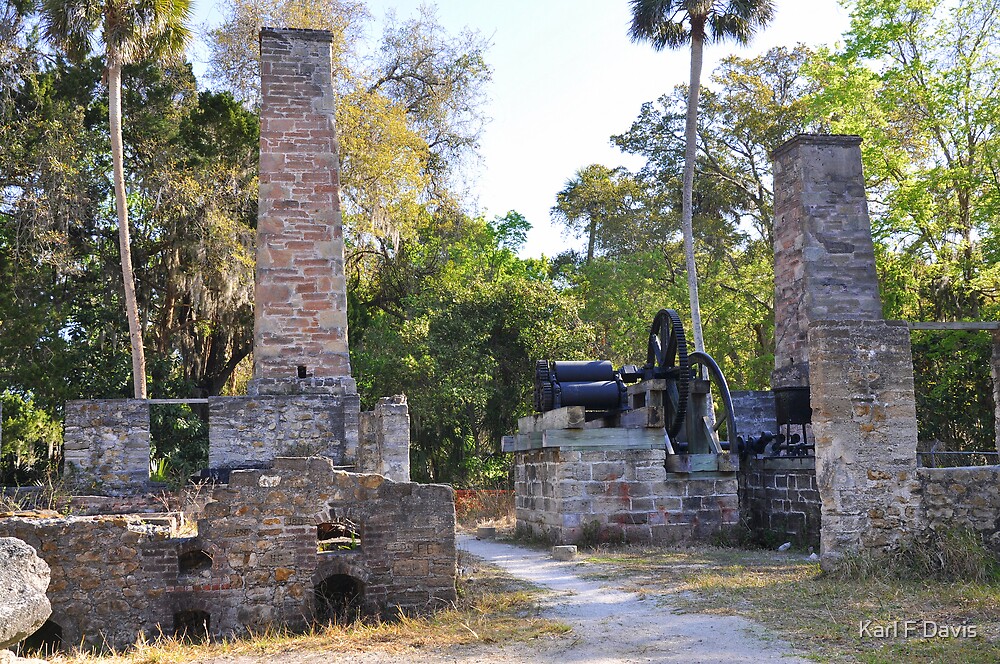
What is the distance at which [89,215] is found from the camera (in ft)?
70.3

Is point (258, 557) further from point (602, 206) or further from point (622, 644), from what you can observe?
point (602, 206)

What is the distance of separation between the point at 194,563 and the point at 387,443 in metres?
5.49

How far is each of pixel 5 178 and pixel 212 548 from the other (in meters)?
15.8

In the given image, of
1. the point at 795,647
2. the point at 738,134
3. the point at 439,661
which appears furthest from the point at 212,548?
the point at 738,134

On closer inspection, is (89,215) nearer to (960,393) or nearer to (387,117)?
(387,117)

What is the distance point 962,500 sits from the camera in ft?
28.5

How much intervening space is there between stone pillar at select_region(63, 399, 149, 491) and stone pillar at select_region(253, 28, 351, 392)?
1.77 metres

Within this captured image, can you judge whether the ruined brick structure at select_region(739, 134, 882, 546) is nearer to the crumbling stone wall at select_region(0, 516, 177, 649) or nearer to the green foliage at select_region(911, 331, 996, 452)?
the green foliage at select_region(911, 331, 996, 452)

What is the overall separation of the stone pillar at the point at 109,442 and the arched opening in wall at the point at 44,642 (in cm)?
612

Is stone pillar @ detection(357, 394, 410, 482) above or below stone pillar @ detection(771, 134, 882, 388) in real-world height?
below

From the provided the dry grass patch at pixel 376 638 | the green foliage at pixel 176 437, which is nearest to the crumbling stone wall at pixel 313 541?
the dry grass patch at pixel 376 638

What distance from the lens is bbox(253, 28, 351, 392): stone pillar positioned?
13.9 meters

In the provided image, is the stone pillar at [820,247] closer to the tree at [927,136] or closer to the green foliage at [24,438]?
the tree at [927,136]

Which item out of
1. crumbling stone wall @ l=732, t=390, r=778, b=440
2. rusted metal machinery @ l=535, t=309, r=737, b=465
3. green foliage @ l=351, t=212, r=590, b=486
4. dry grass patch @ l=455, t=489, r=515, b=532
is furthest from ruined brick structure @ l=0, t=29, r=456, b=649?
green foliage @ l=351, t=212, r=590, b=486
